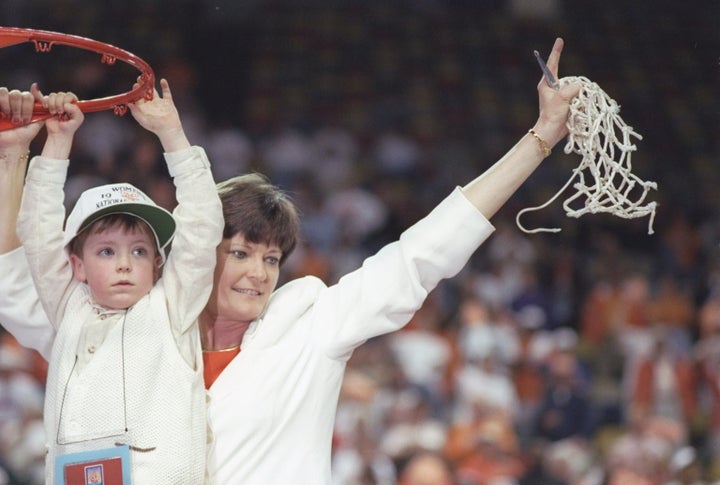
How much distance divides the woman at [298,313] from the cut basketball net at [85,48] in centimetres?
28

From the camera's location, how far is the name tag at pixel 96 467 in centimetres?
250

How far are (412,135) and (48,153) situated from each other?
7352 mm

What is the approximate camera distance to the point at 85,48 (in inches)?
105

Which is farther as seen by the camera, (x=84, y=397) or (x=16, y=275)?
(x=16, y=275)

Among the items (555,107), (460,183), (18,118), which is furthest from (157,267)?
(460,183)

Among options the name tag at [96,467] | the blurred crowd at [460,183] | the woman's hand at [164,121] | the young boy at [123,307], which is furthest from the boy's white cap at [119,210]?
the blurred crowd at [460,183]

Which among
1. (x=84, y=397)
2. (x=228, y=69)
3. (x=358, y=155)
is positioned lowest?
(x=84, y=397)

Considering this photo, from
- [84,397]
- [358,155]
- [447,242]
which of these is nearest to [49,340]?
[84,397]

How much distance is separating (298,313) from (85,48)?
0.80m

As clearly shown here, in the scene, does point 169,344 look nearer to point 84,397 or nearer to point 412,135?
point 84,397

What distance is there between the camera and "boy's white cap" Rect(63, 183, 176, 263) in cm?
267

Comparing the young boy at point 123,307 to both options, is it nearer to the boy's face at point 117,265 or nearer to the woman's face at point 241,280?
the boy's face at point 117,265

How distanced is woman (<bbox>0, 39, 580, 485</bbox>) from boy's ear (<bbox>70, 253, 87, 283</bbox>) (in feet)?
0.49

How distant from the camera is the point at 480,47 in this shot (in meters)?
10.8
